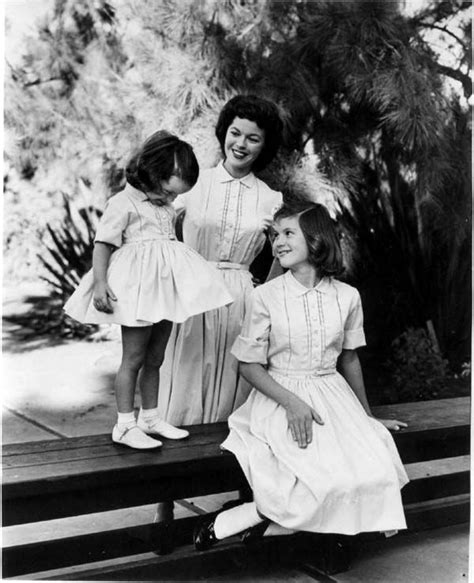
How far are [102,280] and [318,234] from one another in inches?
24.5

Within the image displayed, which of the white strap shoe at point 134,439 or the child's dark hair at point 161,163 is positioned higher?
the child's dark hair at point 161,163

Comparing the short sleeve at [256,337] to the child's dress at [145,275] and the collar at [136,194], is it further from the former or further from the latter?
the collar at [136,194]

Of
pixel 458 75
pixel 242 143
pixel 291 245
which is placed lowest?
pixel 291 245

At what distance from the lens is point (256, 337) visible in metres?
2.19

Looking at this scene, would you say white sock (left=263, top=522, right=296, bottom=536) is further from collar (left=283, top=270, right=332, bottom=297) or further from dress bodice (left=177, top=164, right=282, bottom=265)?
dress bodice (left=177, top=164, right=282, bottom=265)

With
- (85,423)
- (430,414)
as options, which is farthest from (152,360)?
(85,423)

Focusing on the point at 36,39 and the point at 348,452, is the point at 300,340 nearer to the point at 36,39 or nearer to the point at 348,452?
the point at 348,452

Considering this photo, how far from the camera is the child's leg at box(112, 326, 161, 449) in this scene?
209 centimetres

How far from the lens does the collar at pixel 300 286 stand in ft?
7.30

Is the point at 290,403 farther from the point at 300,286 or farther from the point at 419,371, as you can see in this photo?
the point at 419,371

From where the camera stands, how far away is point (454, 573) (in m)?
2.37

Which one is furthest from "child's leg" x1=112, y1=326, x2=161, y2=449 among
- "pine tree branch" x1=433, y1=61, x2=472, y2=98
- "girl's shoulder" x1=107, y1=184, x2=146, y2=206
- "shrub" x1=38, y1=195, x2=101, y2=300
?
"shrub" x1=38, y1=195, x2=101, y2=300

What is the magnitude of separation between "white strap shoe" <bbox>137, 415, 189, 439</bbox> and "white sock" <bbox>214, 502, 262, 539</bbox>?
251mm

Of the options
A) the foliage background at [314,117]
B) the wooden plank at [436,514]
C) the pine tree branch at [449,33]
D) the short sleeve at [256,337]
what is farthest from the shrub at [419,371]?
the short sleeve at [256,337]
